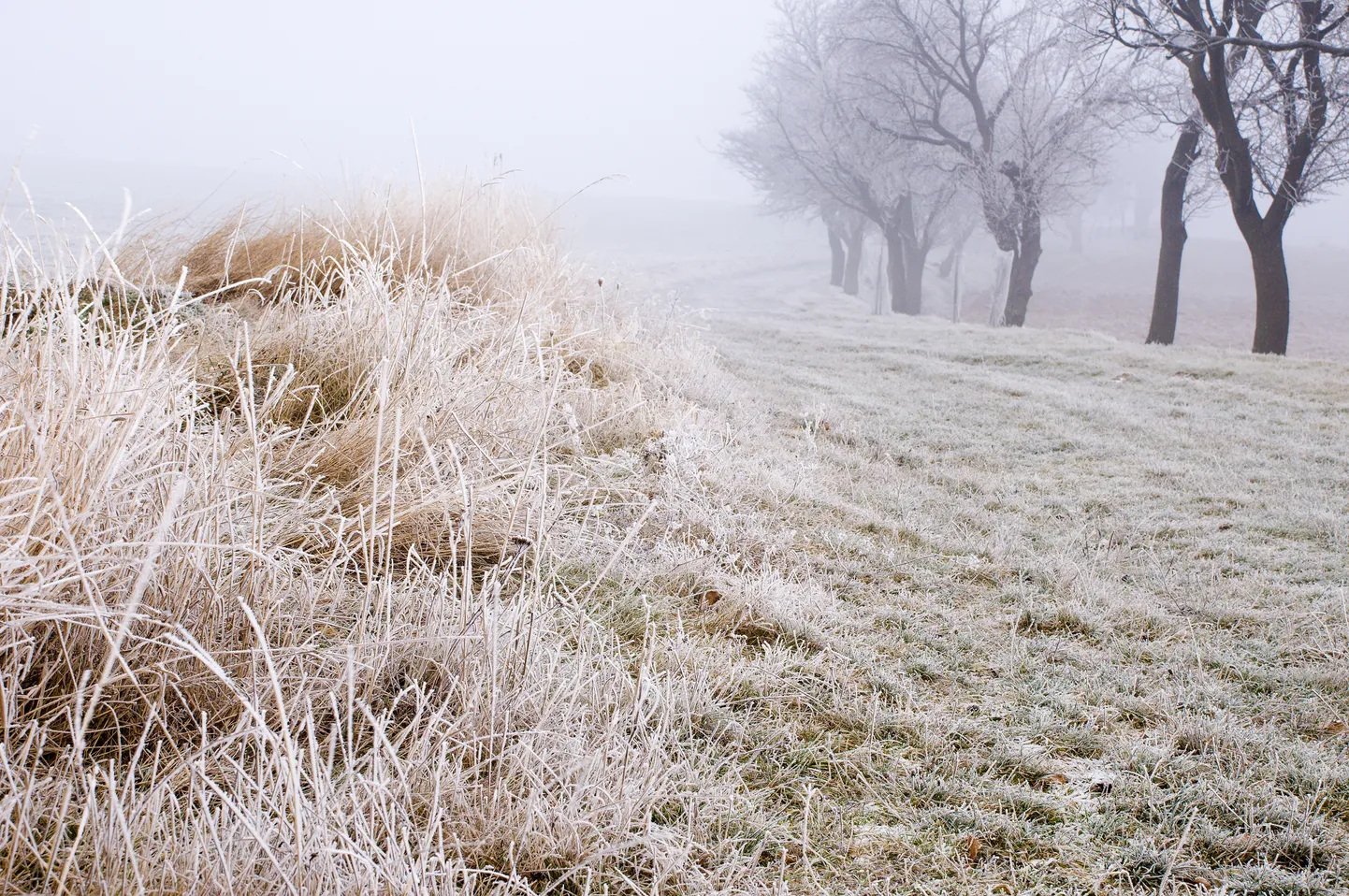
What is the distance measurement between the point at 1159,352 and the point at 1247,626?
7580 mm

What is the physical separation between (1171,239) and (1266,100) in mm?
2455

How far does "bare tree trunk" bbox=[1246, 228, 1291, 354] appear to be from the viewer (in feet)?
34.5

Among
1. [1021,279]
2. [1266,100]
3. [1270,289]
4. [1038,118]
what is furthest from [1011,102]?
[1270,289]

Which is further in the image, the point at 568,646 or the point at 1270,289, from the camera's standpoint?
the point at 1270,289

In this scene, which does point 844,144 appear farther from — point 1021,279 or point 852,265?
point 852,265

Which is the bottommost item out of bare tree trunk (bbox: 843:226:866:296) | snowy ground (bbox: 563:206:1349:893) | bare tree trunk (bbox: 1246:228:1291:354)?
snowy ground (bbox: 563:206:1349:893)

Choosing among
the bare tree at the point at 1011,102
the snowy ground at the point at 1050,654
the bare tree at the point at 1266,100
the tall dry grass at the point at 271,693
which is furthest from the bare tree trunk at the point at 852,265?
the tall dry grass at the point at 271,693

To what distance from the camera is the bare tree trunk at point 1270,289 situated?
1051 centimetres

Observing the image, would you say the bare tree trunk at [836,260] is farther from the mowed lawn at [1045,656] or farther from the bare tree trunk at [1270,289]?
the mowed lawn at [1045,656]

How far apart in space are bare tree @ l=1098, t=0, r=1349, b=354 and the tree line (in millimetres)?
26

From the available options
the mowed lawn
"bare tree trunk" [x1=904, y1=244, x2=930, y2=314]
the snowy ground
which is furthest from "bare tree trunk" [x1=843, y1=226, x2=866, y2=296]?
the mowed lawn

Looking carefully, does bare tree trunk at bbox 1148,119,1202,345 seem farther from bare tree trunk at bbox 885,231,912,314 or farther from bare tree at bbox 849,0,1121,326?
bare tree trunk at bbox 885,231,912,314

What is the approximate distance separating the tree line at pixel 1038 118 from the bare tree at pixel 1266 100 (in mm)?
26

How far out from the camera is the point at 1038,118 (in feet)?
50.6
